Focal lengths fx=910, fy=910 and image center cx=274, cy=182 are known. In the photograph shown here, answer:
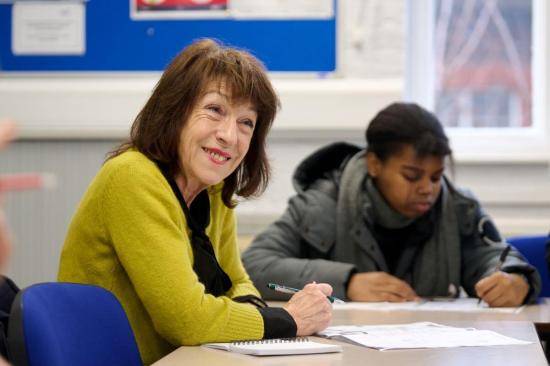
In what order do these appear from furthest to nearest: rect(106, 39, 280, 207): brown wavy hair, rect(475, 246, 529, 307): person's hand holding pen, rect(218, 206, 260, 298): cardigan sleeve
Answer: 1. rect(475, 246, 529, 307): person's hand holding pen
2. rect(218, 206, 260, 298): cardigan sleeve
3. rect(106, 39, 280, 207): brown wavy hair

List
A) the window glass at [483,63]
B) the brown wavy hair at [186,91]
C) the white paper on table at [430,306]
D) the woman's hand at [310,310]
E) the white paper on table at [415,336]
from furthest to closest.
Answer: the window glass at [483,63] → the white paper on table at [430,306] → the brown wavy hair at [186,91] → the woman's hand at [310,310] → the white paper on table at [415,336]

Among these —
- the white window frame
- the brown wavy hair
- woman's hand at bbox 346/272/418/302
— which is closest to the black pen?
woman's hand at bbox 346/272/418/302

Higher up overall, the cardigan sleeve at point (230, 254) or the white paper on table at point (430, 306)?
the cardigan sleeve at point (230, 254)

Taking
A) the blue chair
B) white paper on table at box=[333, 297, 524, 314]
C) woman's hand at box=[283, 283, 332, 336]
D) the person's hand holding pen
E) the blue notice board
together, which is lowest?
white paper on table at box=[333, 297, 524, 314]

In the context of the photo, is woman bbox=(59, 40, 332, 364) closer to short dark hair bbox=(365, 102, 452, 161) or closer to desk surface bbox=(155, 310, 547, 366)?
desk surface bbox=(155, 310, 547, 366)

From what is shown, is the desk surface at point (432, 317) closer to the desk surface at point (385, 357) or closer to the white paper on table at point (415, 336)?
the white paper on table at point (415, 336)

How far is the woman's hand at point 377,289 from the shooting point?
2590 millimetres

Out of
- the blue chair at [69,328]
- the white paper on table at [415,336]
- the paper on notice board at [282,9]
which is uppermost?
the paper on notice board at [282,9]

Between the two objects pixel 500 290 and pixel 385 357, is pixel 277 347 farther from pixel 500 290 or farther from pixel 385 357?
pixel 500 290

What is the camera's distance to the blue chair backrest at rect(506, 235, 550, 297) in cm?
306

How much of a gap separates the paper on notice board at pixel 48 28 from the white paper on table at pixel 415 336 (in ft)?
8.61

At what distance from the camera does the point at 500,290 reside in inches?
98.8

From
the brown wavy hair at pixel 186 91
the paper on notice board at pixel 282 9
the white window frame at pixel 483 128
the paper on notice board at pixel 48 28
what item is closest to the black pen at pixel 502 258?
the brown wavy hair at pixel 186 91

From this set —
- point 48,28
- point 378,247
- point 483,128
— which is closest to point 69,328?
point 378,247
